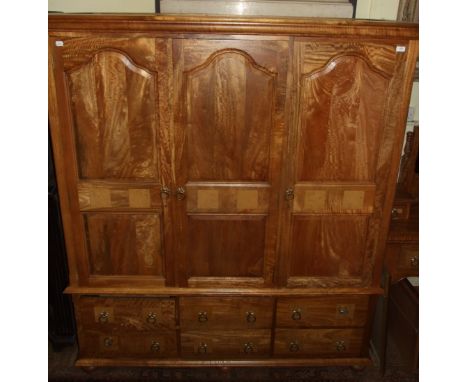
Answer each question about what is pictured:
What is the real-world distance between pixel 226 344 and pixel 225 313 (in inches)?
8.5

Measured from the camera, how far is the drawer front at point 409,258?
2094 mm

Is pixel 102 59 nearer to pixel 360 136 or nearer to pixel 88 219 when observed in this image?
pixel 88 219

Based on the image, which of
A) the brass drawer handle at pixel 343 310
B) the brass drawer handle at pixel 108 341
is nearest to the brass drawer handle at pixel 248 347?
the brass drawer handle at pixel 343 310

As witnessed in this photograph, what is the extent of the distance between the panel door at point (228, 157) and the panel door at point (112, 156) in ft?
0.37

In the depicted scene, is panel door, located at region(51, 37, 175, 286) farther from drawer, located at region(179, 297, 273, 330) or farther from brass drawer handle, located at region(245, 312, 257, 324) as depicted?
brass drawer handle, located at region(245, 312, 257, 324)

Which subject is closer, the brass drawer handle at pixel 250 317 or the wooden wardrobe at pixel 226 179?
the wooden wardrobe at pixel 226 179

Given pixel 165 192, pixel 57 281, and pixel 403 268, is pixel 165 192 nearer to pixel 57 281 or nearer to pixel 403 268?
pixel 57 281

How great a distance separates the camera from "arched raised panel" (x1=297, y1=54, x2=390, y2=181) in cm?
170

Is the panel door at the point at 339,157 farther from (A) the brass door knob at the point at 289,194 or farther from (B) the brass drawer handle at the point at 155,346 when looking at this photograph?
(B) the brass drawer handle at the point at 155,346

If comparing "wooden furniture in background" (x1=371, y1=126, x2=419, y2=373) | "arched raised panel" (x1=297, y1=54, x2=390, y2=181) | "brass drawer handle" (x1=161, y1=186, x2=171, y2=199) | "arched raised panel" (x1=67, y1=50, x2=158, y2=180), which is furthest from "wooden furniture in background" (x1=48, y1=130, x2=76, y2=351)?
"wooden furniture in background" (x1=371, y1=126, x2=419, y2=373)

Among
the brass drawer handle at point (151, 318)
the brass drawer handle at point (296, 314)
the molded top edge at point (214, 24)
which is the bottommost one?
the brass drawer handle at point (151, 318)

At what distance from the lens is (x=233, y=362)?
2.21 metres

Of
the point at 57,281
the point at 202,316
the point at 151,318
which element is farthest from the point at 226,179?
the point at 57,281

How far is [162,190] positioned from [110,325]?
900mm
